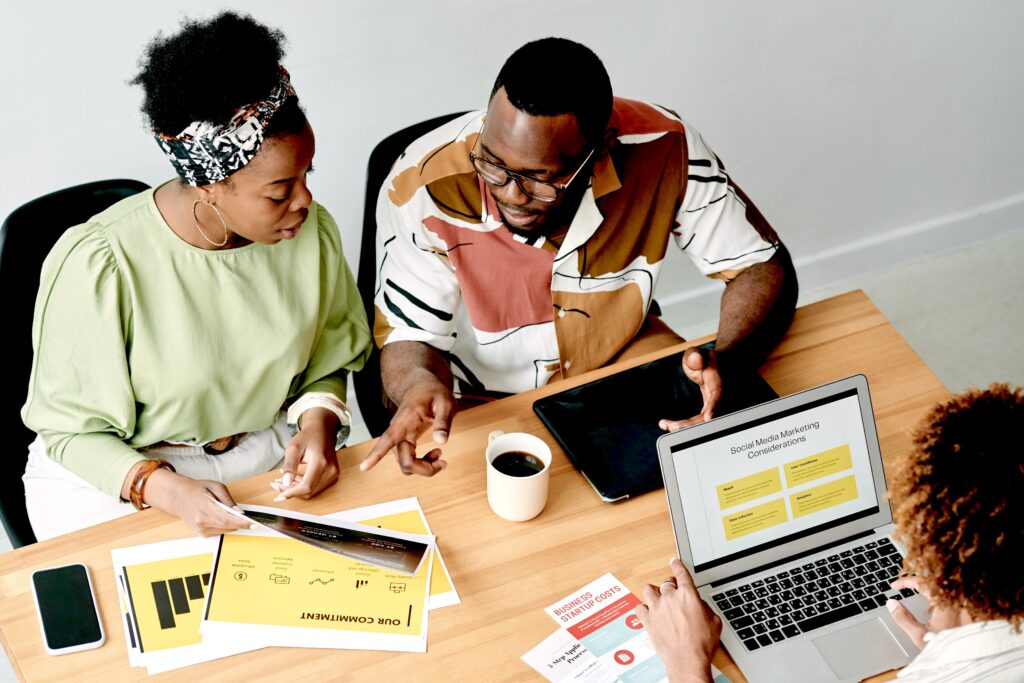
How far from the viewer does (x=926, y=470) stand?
1031mm

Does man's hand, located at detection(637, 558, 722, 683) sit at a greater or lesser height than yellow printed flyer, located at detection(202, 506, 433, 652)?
lesser

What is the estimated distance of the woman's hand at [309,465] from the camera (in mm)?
1421

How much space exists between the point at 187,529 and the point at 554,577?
1.72ft

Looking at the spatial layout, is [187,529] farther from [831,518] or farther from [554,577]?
[831,518]

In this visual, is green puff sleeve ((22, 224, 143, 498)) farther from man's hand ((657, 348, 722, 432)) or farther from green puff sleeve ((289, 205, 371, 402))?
man's hand ((657, 348, 722, 432))

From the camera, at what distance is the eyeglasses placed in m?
1.53

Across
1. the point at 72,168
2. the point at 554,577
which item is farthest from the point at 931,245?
the point at 72,168

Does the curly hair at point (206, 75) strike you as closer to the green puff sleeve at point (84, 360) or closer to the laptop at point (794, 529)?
the green puff sleeve at point (84, 360)

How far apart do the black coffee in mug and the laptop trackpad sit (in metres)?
0.44

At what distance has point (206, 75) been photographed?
136 cm

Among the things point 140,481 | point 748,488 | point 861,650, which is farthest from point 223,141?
point 861,650

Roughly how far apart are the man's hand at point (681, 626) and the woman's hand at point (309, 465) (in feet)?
1.65

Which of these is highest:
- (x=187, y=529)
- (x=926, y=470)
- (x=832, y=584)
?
(x=926, y=470)

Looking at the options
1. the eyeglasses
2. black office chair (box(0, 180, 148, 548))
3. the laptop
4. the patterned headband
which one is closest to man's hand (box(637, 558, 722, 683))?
the laptop
